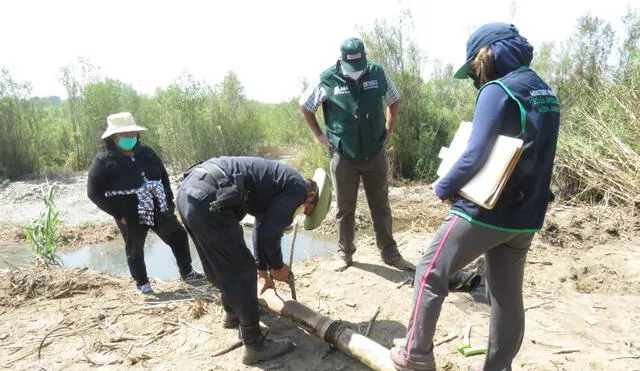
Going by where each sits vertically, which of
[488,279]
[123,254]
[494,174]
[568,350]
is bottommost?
[123,254]

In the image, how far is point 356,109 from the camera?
160 inches

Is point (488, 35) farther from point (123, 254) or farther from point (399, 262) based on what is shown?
point (123, 254)

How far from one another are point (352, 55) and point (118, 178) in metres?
2.58

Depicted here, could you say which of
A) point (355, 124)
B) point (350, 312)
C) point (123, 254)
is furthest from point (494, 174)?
point (123, 254)

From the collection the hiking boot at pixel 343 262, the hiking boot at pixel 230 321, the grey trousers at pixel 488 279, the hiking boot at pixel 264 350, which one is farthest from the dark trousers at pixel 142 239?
the grey trousers at pixel 488 279

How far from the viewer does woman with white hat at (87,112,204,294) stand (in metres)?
4.46

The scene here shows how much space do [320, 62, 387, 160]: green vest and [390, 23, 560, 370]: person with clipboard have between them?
1.65 m

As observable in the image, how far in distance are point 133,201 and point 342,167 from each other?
214 centimetres

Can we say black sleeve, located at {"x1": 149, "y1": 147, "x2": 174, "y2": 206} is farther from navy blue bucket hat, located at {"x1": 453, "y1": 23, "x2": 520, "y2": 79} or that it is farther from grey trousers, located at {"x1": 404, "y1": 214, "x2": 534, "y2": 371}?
navy blue bucket hat, located at {"x1": 453, "y1": 23, "x2": 520, "y2": 79}

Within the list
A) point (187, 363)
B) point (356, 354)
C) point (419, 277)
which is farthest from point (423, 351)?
point (187, 363)

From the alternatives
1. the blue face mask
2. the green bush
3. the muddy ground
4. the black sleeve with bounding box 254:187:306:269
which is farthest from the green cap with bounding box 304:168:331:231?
the green bush

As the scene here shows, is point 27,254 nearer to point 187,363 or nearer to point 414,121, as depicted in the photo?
point 187,363

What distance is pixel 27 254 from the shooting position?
7531 millimetres

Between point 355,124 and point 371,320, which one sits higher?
point 355,124
